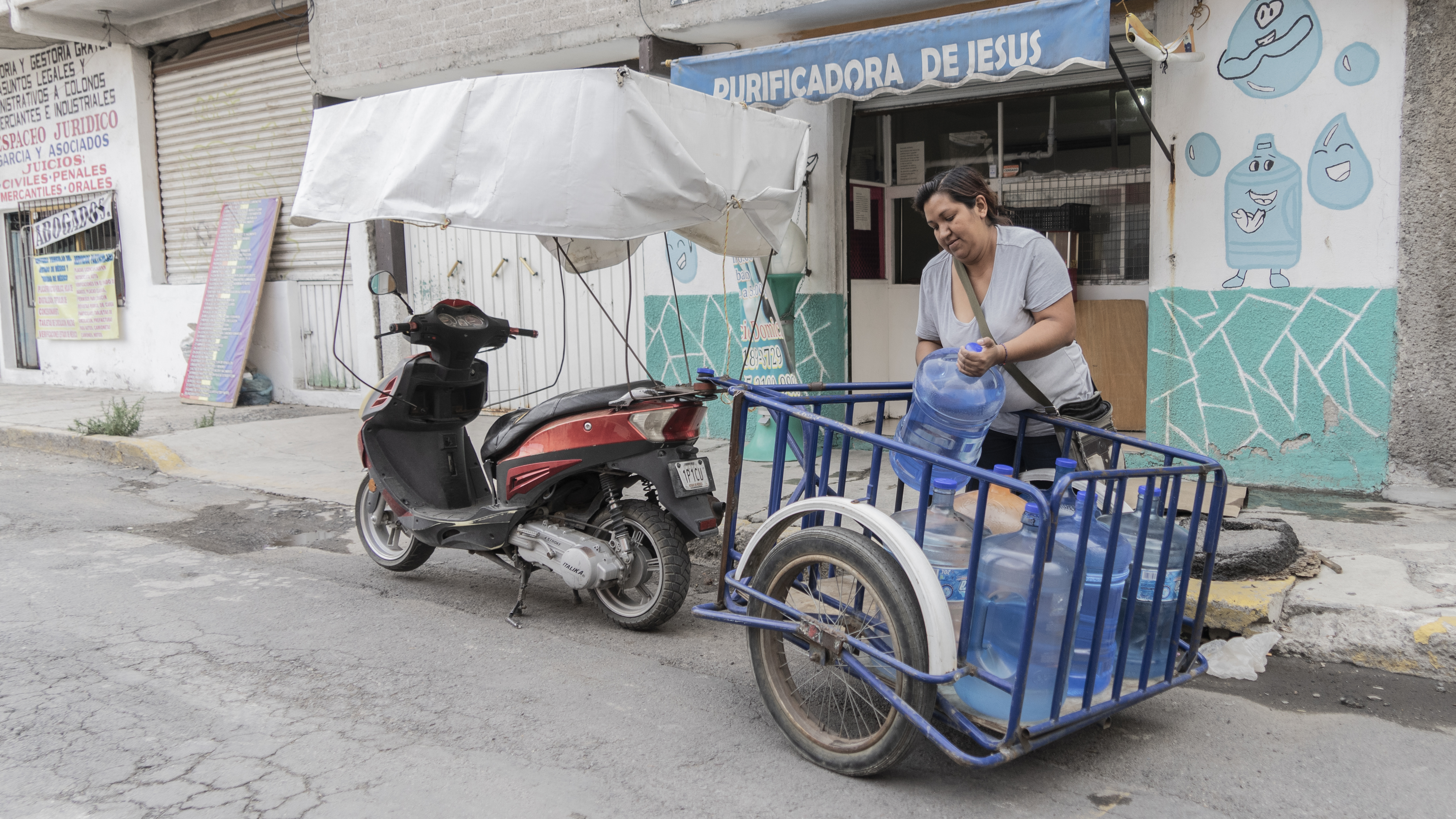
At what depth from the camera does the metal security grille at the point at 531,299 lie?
945 centimetres

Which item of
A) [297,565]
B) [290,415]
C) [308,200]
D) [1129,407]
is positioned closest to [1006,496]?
[308,200]

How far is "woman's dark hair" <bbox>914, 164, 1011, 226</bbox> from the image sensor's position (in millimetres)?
3549

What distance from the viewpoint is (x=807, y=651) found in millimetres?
3316

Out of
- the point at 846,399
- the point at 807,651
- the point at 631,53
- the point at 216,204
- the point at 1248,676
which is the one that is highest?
the point at 631,53

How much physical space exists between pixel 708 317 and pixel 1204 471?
5776 millimetres

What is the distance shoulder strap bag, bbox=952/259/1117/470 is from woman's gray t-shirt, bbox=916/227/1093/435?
2 centimetres

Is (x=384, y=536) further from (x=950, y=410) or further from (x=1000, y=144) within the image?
(x=1000, y=144)

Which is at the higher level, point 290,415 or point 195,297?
point 195,297

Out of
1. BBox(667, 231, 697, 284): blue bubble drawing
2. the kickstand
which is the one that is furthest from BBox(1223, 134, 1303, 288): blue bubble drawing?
the kickstand

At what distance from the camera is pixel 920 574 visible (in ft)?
9.41

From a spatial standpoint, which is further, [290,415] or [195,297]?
[195,297]

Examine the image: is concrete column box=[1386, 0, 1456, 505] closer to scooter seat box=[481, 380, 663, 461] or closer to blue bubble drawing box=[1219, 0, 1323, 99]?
blue bubble drawing box=[1219, 0, 1323, 99]

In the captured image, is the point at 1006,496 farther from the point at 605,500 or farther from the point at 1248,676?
the point at 605,500

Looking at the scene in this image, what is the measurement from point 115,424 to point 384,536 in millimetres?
5541
